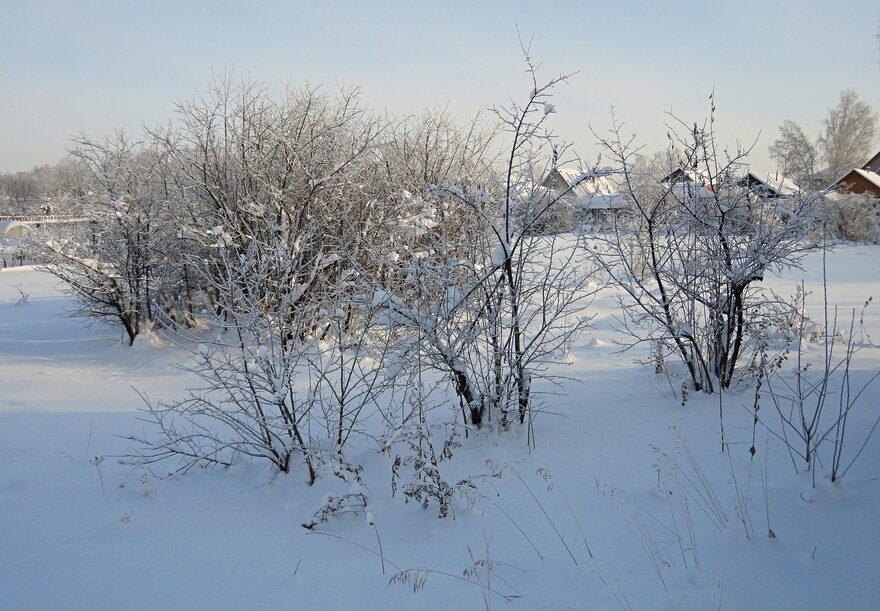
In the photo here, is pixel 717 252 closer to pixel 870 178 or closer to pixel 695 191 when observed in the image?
pixel 695 191

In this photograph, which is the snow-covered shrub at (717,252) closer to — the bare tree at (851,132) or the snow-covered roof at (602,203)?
the snow-covered roof at (602,203)

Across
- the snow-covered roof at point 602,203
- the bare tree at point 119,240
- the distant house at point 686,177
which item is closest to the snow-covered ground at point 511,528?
the distant house at point 686,177

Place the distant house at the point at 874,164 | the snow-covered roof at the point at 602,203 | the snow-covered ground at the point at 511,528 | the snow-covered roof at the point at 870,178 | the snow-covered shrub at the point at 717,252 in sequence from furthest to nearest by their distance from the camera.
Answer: the distant house at the point at 874,164, the snow-covered roof at the point at 870,178, the snow-covered roof at the point at 602,203, the snow-covered shrub at the point at 717,252, the snow-covered ground at the point at 511,528

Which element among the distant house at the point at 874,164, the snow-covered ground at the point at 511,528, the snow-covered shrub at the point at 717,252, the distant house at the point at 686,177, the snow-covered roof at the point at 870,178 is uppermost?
the distant house at the point at 874,164

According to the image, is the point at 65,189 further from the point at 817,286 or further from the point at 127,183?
the point at 817,286

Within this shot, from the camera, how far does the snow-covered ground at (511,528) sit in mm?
2477

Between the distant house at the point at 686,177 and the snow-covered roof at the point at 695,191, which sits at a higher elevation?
the distant house at the point at 686,177

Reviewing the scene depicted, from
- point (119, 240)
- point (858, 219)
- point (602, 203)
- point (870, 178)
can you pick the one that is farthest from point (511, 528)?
point (870, 178)

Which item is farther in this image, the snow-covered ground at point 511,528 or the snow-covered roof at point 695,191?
the snow-covered roof at point 695,191

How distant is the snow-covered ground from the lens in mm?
2477

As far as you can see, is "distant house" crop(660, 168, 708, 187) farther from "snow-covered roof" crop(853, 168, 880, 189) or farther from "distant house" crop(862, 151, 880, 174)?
"distant house" crop(862, 151, 880, 174)

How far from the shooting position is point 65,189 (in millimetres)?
12156

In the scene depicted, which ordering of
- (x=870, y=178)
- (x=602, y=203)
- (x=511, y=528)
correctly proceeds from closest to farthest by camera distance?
(x=511, y=528)
(x=602, y=203)
(x=870, y=178)

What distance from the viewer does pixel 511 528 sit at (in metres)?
2.99
